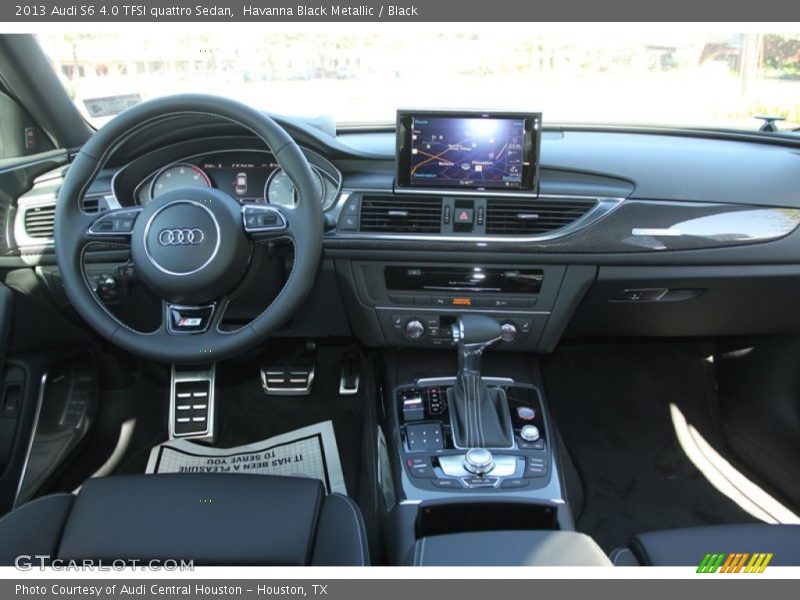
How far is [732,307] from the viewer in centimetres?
234

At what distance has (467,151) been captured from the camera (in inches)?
79.7

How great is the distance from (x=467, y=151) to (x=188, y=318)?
3.09 feet

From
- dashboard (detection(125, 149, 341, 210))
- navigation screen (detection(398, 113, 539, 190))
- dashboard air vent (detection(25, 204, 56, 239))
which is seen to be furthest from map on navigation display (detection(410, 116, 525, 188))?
dashboard air vent (detection(25, 204, 56, 239))

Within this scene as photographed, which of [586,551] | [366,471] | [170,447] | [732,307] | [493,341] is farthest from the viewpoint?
[170,447]

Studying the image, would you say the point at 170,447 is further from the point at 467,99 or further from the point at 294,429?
the point at 467,99

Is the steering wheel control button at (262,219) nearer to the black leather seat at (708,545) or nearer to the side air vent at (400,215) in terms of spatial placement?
the side air vent at (400,215)

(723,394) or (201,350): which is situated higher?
(201,350)

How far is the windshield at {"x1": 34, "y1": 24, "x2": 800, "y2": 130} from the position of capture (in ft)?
6.61

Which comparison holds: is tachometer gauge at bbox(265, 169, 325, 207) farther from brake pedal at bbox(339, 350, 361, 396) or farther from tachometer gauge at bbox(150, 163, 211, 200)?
brake pedal at bbox(339, 350, 361, 396)

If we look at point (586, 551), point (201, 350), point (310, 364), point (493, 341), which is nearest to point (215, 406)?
point (310, 364)

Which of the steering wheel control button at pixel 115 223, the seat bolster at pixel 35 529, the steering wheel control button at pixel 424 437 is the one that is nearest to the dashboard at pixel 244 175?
the steering wheel control button at pixel 115 223

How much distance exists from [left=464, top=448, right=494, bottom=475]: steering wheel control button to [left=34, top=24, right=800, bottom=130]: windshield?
1.02 meters

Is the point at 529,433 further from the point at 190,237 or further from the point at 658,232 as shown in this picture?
the point at 190,237

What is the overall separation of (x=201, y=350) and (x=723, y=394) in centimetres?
217
